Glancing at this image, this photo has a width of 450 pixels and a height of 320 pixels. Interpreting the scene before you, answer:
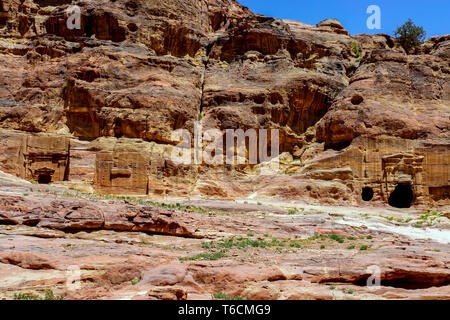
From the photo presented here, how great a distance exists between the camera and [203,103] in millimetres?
43719

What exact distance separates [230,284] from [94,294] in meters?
3.60

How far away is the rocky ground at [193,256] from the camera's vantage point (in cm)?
1050

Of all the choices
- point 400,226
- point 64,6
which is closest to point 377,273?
point 400,226

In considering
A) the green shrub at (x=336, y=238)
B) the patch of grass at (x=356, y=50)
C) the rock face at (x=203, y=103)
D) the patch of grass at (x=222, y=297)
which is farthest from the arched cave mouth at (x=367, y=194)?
the patch of grass at (x=222, y=297)

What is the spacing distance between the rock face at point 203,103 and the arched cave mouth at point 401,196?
0.67ft

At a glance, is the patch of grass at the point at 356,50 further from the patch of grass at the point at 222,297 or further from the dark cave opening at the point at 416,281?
the patch of grass at the point at 222,297

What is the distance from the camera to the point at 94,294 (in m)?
9.80

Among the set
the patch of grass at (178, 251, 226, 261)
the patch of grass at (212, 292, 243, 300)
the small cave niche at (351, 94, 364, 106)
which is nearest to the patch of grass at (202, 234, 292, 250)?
the patch of grass at (178, 251, 226, 261)

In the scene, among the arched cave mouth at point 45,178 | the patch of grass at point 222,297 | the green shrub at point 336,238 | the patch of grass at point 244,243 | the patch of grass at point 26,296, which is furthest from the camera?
the arched cave mouth at point 45,178

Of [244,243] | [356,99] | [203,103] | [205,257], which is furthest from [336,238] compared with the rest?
[203,103]

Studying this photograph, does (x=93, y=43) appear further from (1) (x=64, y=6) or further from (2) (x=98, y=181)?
(2) (x=98, y=181)

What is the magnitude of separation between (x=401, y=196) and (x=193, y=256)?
30401 millimetres

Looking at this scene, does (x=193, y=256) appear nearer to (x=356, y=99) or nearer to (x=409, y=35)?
(x=356, y=99)

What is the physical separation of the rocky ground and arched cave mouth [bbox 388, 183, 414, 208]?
13978 mm
